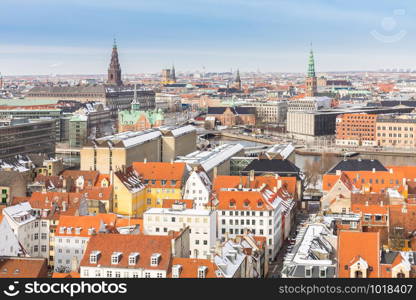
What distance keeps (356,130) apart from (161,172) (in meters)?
32.7

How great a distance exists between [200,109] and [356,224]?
254 ft

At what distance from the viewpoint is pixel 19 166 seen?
2822 centimetres

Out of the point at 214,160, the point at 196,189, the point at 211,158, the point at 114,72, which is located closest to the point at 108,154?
the point at 211,158

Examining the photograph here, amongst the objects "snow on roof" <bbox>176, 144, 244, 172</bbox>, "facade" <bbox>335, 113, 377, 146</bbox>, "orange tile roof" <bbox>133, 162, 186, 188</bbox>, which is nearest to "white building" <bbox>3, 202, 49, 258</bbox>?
"orange tile roof" <bbox>133, 162, 186, 188</bbox>

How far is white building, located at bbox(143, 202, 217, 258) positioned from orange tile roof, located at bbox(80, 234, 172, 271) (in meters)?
3.74

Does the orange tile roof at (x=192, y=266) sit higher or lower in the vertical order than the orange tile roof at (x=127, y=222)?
higher

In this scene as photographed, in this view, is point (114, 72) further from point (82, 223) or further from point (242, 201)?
point (82, 223)

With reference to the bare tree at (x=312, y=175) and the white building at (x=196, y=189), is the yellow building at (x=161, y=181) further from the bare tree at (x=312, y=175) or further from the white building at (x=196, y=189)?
the bare tree at (x=312, y=175)

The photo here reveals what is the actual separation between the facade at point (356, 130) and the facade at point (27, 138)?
72.7 feet

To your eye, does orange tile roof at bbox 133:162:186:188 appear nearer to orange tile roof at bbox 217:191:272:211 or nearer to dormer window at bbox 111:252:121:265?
orange tile roof at bbox 217:191:272:211

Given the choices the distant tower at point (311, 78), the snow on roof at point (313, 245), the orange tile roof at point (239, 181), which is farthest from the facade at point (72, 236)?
the distant tower at point (311, 78)

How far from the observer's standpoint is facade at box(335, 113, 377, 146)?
54.2 meters

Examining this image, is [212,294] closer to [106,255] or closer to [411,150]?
[106,255]

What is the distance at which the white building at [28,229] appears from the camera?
17448mm
